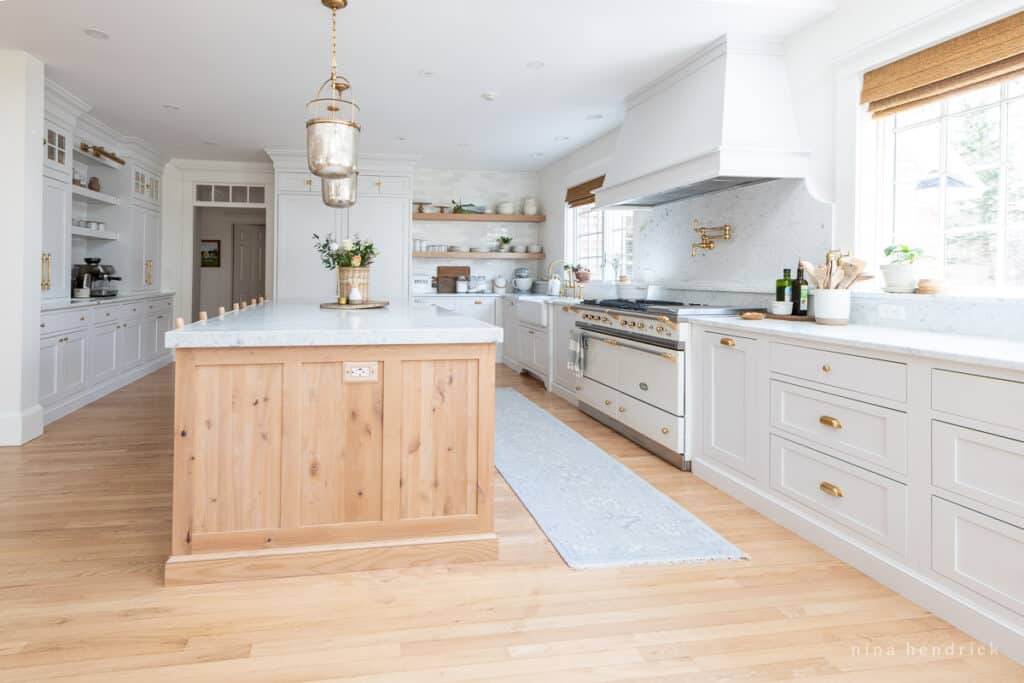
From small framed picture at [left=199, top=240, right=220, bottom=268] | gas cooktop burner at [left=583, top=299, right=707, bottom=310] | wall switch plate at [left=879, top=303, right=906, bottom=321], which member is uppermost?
small framed picture at [left=199, top=240, right=220, bottom=268]

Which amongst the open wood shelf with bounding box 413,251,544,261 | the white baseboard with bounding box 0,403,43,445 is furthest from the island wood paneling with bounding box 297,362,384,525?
the open wood shelf with bounding box 413,251,544,261

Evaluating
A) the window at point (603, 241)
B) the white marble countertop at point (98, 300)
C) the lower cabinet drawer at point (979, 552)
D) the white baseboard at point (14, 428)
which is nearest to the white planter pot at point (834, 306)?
the lower cabinet drawer at point (979, 552)

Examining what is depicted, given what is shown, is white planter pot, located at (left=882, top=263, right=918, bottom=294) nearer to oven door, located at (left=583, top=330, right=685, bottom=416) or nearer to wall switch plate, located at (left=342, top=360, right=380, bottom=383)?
oven door, located at (left=583, top=330, right=685, bottom=416)

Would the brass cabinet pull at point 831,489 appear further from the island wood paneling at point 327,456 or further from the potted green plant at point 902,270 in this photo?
the island wood paneling at point 327,456

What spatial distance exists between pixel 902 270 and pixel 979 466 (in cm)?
134

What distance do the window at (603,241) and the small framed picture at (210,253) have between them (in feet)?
18.0

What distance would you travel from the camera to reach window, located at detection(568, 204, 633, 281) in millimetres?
6182

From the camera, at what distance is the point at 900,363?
2.14 metres

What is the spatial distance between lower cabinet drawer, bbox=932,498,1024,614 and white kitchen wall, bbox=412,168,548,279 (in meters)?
6.71

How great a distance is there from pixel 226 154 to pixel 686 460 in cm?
643

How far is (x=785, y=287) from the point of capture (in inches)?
134

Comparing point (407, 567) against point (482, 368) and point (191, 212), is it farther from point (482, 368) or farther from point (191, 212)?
point (191, 212)

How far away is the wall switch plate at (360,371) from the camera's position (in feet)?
7.41

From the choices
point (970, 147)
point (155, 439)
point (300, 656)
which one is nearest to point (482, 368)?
point (300, 656)
